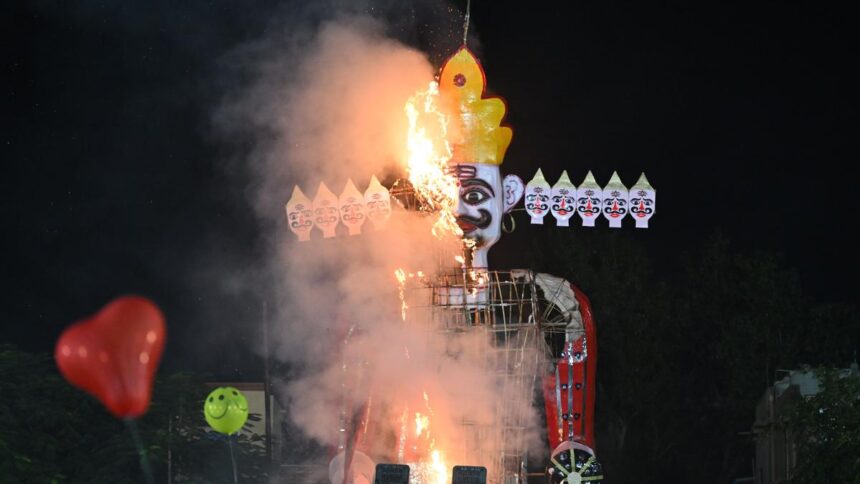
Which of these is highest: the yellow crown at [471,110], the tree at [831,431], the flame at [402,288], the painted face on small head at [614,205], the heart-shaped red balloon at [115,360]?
the yellow crown at [471,110]

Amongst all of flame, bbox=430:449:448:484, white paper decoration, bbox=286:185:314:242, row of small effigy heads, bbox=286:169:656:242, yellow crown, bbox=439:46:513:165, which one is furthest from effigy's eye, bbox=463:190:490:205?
flame, bbox=430:449:448:484

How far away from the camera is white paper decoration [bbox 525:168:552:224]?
1759 centimetres

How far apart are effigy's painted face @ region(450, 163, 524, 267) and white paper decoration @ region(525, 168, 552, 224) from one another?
768 mm

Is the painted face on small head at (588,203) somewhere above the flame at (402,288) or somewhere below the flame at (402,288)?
above

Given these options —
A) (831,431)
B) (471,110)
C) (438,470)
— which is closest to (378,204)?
(471,110)

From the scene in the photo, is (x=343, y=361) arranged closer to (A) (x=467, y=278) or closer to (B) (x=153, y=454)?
(A) (x=467, y=278)

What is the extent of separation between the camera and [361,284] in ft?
54.8

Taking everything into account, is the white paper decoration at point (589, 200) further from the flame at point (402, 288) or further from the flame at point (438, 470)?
the flame at point (438, 470)

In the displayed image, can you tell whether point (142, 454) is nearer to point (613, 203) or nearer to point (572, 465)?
point (572, 465)

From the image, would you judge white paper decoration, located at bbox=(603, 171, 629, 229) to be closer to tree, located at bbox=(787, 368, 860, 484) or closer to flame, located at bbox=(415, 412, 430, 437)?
tree, located at bbox=(787, 368, 860, 484)

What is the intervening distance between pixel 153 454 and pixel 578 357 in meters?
6.31

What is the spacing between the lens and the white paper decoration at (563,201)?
17781 millimetres

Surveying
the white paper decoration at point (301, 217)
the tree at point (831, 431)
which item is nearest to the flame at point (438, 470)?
the white paper decoration at point (301, 217)

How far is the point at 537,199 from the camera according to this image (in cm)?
1764
